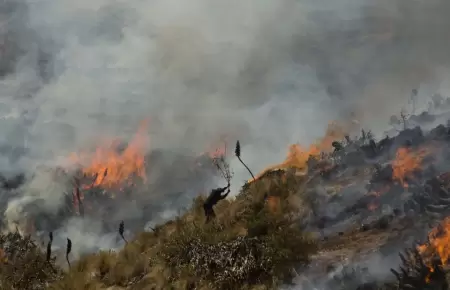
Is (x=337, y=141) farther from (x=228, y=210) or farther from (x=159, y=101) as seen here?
(x=159, y=101)

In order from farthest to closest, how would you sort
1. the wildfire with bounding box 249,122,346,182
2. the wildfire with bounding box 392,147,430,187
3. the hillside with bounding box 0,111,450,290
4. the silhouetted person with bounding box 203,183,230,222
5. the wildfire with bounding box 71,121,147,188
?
the wildfire with bounding box 71,121,147,188 → the silhouetted person with bounding box 203,183,230,222 → the wildfire with bounding box 249,122,346,182 → the wildfire with bounding box 392,147,430,187 → the hillside with bounding box 0,111,450,290

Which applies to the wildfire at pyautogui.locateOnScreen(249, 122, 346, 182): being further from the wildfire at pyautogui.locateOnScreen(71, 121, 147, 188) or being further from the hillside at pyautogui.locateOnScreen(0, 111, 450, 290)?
the wildfire at pyautogui.locateOnScreen(71, 121, 147, 188)

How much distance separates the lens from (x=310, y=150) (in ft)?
15.6

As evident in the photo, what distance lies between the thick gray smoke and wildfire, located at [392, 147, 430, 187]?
1.31ft

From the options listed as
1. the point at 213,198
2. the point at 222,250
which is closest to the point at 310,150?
the point at 213,198

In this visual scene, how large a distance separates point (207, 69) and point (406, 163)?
6.90 ft

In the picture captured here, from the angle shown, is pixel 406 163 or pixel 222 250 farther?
pixel 222 250

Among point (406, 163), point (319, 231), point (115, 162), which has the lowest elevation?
point (319, 231)

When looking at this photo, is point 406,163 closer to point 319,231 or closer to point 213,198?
point 319,231

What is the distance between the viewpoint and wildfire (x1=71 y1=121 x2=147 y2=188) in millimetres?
5270

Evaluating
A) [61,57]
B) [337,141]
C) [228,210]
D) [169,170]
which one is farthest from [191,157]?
[61,57]

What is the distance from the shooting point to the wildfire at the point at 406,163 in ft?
13.9

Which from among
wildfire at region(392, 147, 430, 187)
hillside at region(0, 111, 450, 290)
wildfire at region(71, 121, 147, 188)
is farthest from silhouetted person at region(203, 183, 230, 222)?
wildfire at region(392, 147, 430, 187)

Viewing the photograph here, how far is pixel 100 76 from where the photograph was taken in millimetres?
5680
